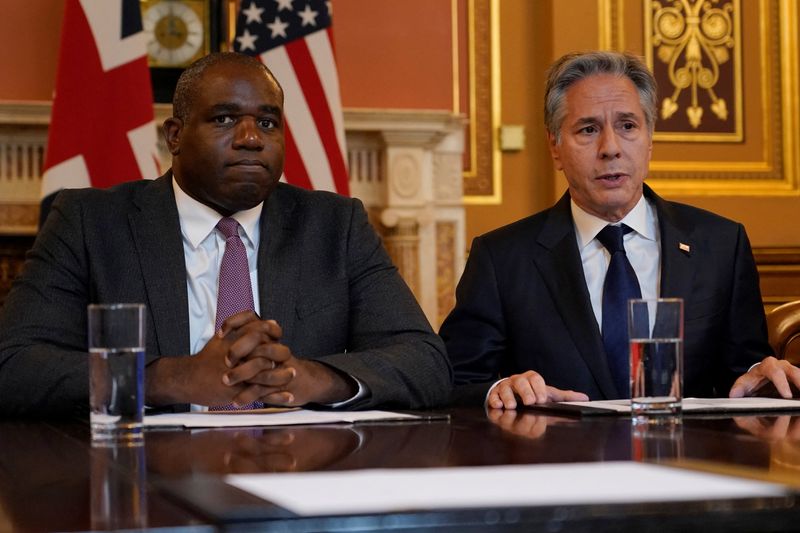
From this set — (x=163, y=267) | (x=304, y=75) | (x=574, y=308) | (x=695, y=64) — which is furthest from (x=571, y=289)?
(x=695, y=64)

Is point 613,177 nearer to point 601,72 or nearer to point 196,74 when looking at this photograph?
point 601,72

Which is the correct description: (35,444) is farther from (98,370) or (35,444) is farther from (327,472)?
(327,472)

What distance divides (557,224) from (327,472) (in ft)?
5.42

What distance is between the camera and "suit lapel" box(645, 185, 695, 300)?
98.3 inches

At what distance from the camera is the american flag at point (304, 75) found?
4664 mm

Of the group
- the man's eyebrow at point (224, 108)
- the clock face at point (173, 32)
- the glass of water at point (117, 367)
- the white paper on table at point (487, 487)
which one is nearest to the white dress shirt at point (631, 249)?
the man's eyebrow at point (224, 108)

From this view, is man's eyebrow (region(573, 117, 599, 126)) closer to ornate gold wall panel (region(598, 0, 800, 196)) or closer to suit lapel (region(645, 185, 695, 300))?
suit lapel (region(645, 185, 695, 300))

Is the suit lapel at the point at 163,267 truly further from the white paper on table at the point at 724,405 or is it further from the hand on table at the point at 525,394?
the white paper on table at the point at 724,405

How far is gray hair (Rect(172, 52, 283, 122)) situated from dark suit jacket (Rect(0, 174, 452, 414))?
152mm

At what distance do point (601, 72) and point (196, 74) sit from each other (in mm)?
909

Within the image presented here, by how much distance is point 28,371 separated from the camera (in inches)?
74.7

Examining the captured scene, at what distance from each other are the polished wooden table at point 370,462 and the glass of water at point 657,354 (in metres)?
0.05

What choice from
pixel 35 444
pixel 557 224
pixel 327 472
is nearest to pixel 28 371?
pixel 35 444

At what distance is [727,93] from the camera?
6465 mm
